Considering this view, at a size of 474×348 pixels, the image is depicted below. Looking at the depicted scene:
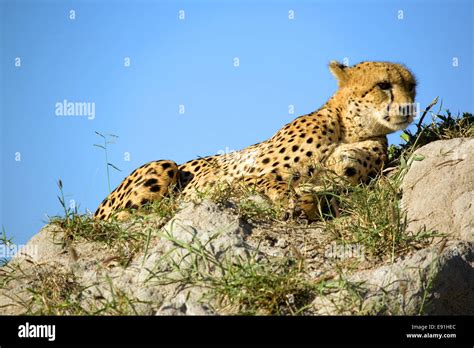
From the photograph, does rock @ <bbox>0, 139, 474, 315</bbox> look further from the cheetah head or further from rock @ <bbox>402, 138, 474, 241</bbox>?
the cheetah head

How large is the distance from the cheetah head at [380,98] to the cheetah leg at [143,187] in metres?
1.78

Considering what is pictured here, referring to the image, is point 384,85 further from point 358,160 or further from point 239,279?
point 239,279

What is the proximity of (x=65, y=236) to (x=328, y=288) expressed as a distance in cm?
206

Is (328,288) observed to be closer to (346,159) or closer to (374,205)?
(374,205)

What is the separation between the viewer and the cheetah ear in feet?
25.1

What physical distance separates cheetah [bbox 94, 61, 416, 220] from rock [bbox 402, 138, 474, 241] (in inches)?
46.0

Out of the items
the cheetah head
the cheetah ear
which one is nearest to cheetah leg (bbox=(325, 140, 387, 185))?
the cheetah head

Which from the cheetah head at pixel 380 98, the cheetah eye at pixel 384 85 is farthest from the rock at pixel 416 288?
the cheetah eye at pixel 384 85

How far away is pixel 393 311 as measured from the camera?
4121 mm

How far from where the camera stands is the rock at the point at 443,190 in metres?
5.13

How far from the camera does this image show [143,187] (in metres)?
7.62
